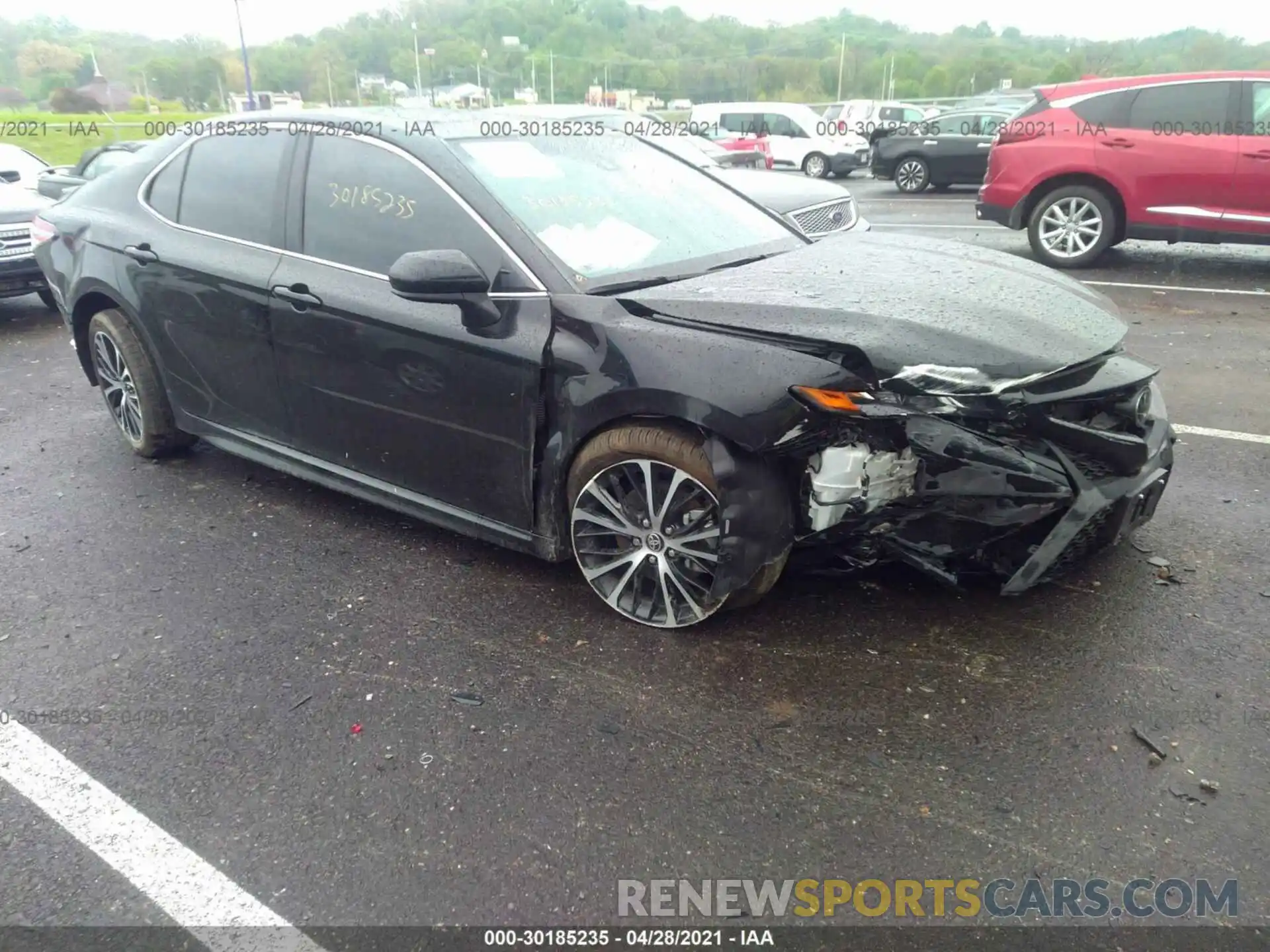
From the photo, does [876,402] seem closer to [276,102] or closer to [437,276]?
[437,276]

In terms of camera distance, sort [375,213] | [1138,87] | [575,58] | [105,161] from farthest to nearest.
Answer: [575,58] < [105,161] < [1138,87] < [375,213]

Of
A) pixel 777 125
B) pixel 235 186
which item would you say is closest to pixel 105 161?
pixel 235 186

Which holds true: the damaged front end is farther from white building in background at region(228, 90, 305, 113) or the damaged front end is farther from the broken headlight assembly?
white building in background at region(228, 90, 305, 113)

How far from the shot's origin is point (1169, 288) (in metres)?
7.84

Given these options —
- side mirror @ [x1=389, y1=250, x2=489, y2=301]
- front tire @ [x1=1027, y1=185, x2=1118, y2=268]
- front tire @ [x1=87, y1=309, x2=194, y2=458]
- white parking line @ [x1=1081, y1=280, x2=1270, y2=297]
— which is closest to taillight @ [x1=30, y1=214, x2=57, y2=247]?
front tire @ [x1=87, y1=309, x2=194, y2=458]

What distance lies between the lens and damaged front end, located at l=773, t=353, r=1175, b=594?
2.62 metres

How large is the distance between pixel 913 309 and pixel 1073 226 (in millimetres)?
6964

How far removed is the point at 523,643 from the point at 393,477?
948 millimetres

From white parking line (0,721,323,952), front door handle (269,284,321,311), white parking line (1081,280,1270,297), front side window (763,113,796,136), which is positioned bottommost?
white parking line (0,721,323,952)

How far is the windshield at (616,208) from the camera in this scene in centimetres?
323

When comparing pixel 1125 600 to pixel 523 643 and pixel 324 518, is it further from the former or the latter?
pixel 324 518

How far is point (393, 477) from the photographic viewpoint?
3596 millimetres

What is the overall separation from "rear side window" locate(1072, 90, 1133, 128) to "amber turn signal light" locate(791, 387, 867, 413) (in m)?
7.42

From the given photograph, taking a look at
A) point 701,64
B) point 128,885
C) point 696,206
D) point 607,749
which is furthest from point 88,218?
point 701,64
